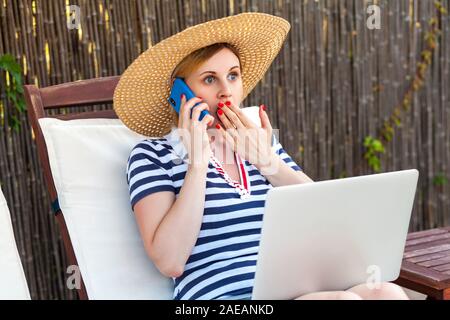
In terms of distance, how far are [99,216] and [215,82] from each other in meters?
0.49

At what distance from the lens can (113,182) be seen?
6.29 ft

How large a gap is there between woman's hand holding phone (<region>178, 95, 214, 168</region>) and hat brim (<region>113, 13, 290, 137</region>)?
16 centimetres

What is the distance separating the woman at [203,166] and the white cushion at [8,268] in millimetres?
304

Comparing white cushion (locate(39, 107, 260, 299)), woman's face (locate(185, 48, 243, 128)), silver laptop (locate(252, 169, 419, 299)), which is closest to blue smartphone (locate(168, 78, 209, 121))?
woman's face (locate(185, 48, 243, 128))

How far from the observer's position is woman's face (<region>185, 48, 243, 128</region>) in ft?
5.91

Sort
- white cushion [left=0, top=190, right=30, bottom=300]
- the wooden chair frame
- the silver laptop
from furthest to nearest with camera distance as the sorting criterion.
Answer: the wooden chair frame < white cushion [left=0, top=190, right=30, bottom=300] < the silver laptop

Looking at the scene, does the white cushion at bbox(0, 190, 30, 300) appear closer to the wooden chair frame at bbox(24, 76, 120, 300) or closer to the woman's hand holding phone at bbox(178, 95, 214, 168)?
the wooden chair frame at bbox(24, 76, 120, 300)

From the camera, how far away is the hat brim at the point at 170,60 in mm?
1796

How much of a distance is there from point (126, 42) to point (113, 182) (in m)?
1.08

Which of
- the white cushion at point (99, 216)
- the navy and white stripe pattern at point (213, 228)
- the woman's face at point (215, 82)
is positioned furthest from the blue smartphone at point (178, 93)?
the white cushion at point (99, 216)

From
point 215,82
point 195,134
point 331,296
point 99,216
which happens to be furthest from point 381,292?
point 99,216

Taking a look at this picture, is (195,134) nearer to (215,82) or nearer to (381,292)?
(215,82)
